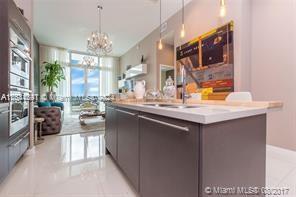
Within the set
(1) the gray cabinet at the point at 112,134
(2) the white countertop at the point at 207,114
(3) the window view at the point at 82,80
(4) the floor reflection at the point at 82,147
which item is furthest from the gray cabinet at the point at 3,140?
(3) the window view at the point at 82,80

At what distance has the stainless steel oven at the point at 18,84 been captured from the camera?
1.71 m

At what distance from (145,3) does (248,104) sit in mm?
3457

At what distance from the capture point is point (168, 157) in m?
0.95

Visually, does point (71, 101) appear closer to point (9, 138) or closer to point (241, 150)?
point (9, 138)

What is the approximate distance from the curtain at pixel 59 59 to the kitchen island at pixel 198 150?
6.65 m

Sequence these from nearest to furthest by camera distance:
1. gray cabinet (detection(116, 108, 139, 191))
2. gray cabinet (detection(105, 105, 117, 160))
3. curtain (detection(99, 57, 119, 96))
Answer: gray cabinet (detection(116, 108, 139, 191)), gray cabinet (detection(105, 105, 117, 160)), curtain (detection(99, 57, 119, 96))

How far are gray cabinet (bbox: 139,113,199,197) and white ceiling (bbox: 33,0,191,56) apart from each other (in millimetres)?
3482

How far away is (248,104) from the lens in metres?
1.20

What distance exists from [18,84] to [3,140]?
753 millimetres

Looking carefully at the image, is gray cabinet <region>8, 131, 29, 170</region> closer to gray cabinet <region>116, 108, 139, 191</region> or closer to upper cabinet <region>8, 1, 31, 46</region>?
gray cabinet <region>116, 108, 139, 191</region>

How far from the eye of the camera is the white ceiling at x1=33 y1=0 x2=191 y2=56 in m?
3.64

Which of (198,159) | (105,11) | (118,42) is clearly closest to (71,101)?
(118,42)

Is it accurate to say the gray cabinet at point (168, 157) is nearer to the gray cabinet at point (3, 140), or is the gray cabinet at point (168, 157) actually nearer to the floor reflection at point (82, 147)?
the gray cabinet at point (3, 140)

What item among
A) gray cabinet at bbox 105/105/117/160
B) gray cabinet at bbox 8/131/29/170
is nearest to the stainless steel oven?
gray cabinet at bbox 8/131/29/170
